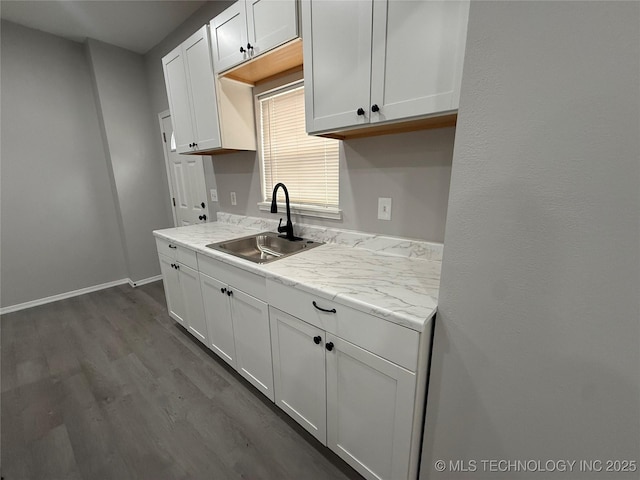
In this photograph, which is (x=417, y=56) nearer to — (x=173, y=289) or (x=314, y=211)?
(x=314, y=211)

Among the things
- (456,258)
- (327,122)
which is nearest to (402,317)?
(456,258)

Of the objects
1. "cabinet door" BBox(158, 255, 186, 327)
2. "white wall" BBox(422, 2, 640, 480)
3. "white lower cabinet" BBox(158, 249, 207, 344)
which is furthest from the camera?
"cabinet door" BBox(158, 255, 186, 327)

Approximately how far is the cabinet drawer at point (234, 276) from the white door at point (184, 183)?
1326 millimetres

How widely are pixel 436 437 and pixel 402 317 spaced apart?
0.52 m

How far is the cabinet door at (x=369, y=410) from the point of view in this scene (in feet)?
3.11

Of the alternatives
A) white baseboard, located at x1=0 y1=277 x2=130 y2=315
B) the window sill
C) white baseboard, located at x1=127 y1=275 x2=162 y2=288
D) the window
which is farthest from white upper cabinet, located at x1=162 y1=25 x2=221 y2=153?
white baseboard, located at x1=0 y1=277 x2=130 y2=315

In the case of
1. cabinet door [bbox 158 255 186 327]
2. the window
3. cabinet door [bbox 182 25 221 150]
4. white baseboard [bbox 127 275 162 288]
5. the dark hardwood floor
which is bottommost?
the dark hardwood floor

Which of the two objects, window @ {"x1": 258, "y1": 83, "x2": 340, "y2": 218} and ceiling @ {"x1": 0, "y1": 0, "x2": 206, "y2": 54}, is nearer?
window @ {"x1": 258, "y1": 83, "x2": 340, "y2": 218}

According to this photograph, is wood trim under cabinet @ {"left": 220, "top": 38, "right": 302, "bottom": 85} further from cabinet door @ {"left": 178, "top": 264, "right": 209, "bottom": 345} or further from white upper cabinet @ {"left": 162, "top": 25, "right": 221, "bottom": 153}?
cabinet door @ {"left": 178, "top": 264, "right": 209, "bottom": 345}

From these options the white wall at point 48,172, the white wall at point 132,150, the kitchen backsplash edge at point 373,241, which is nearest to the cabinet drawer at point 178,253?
the kitchen backsplash edge at point 373,241

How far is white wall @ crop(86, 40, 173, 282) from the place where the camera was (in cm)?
291

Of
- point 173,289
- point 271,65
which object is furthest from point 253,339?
point 271,65

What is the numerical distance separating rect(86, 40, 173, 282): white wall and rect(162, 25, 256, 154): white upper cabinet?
1.27m

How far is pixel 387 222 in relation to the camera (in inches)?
59.2
